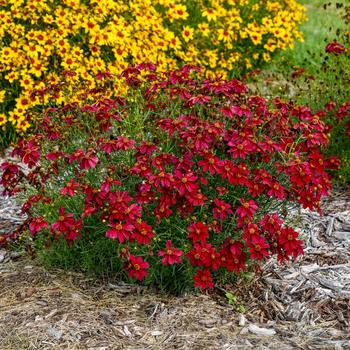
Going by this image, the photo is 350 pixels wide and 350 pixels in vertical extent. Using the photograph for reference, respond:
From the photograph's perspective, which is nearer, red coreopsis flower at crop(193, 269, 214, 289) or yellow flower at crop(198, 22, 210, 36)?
red coreopsis flower at crop(193, 269, 214, 289)

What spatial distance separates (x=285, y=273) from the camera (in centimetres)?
407

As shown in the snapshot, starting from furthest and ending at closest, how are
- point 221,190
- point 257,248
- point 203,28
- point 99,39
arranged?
point 203,28 → point 99,39 → point 221,190 → point 257,248

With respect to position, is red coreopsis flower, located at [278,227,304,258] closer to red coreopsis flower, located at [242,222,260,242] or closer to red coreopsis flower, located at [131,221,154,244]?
red coreopsis flower, located at [242,222,260,242]

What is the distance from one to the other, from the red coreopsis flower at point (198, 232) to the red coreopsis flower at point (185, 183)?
169 mm

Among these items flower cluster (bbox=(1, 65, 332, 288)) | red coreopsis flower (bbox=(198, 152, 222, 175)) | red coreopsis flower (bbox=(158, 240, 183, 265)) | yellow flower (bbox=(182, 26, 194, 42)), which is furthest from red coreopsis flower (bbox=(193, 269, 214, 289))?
yellow flower (bbox=(182, 26, 194, 42))

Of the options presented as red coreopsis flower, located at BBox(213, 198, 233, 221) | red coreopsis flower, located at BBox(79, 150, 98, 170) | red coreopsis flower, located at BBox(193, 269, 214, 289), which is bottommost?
red coreopsis flower, located at BBox(193, 269, 214, 289)

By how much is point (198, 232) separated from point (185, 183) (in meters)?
0.24

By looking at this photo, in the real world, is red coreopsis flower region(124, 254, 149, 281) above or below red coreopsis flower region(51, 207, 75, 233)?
below

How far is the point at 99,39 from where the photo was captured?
5.78 m

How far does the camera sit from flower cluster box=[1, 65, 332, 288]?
3.35 meters

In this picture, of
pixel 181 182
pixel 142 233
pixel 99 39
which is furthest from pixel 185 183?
pixel 99 39

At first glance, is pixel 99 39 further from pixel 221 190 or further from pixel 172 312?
pixel 172 312

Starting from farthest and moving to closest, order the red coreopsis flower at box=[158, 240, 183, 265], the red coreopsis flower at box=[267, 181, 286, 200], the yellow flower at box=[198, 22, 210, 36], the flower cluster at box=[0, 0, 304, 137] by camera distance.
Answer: the yellow flower at box=[198, 22, 210, 36]
the flower cluster at box=[0, 0, 304, 137]
the red coreopsis flower at box=[267, 181, 286, 200]
the red coreopsis flower at box=[158, 240, 183, 265]

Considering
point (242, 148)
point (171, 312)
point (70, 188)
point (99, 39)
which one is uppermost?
point (99, 39)
